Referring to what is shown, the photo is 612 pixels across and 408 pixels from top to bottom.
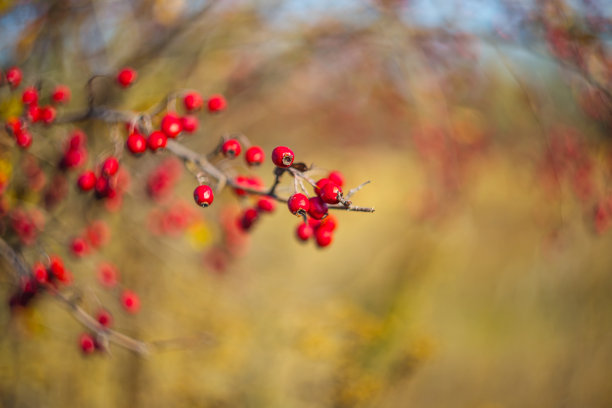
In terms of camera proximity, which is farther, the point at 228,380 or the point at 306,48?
the point at 228,380

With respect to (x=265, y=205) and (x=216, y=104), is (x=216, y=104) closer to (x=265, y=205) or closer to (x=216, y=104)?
(x=216, y=104)

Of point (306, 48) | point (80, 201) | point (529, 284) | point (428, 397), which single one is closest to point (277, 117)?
point (306, 48)

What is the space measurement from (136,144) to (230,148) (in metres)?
0.22

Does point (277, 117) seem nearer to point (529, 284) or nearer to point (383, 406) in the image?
point (383, 406)

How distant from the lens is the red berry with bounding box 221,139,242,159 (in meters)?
0.97

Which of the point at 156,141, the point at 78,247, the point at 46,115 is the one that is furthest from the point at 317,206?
the point at 78,247

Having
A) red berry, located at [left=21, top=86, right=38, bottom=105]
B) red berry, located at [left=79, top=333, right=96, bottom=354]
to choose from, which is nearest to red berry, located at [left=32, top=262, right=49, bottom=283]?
red berry, located at [left=79, top=333, right=96, bottom=354]

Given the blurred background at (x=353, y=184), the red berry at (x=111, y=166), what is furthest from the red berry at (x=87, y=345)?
the red berry at (x=111, y=166)

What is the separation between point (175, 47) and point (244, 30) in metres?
0.43

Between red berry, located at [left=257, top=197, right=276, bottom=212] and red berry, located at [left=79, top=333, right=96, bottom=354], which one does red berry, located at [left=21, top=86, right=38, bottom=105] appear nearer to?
red berry, located at [left=257, top=197, right=276, bottom=212]

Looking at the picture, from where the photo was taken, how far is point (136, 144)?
0.96 meters

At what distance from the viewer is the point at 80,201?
2406 millimetres

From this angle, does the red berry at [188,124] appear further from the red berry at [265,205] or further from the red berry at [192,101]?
the red berry at [265,205]

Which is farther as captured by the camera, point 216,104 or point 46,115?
point 216,104
